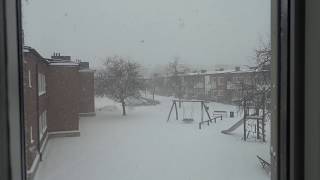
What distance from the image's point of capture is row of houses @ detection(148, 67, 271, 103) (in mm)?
1090

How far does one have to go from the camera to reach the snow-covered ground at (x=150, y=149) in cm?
106

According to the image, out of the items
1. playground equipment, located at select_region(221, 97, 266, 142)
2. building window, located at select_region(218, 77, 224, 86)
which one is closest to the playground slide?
playground equipment, located at select_region(221, 97, 266, 142)

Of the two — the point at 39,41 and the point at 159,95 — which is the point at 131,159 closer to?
the point at 159,95

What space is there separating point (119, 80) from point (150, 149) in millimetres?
627

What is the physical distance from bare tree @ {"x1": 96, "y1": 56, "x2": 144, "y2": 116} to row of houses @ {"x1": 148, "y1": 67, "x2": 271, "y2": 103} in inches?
3.7

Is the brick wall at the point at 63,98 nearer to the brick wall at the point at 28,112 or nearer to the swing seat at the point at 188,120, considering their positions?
the brick wall at the point at 28,112

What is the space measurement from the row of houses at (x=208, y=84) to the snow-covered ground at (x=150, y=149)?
41 mm

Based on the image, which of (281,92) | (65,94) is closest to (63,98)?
(65,94)

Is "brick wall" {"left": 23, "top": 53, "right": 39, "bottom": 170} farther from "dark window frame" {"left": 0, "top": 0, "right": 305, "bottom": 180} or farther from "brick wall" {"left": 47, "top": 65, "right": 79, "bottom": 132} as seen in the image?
"brick wall" {"left": 47, "top": 65, "right": 79, "bottom": 132}

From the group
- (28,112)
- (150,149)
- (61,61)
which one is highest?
(61,61)

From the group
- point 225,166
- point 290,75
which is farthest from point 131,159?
point 290,75

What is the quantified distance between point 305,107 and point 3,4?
384 mm

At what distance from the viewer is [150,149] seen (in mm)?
1630

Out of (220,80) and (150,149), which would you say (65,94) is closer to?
(220,80)
